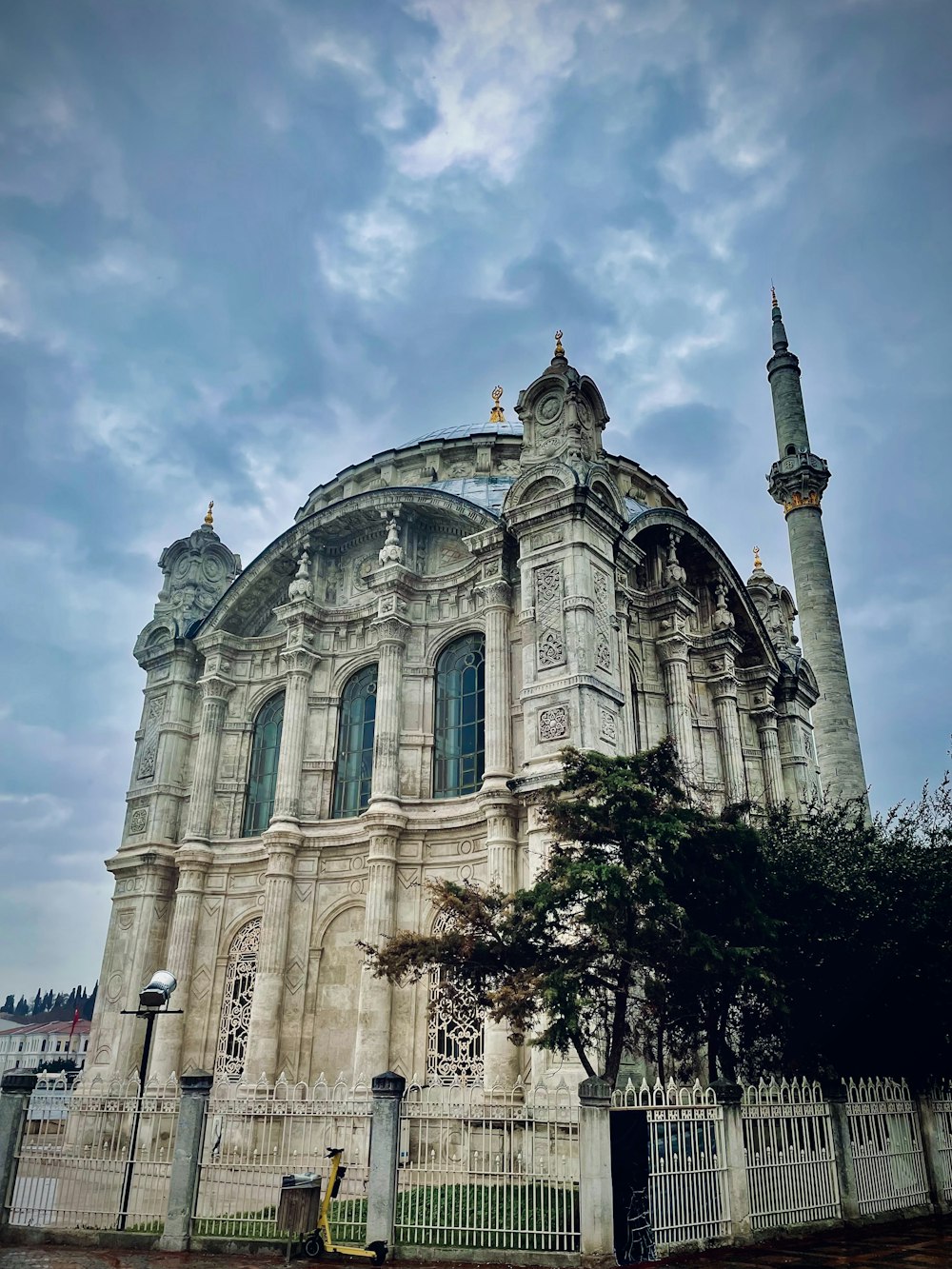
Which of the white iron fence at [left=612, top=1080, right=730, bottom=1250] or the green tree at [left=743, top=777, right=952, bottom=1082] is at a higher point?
the green tree at [left=743, top=777, right=952, bottom=1082]

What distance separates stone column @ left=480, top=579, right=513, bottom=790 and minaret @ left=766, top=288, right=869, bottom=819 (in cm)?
1474

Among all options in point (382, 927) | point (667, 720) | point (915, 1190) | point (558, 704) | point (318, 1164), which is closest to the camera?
point (915, 1190)

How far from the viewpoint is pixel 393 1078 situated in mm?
10617

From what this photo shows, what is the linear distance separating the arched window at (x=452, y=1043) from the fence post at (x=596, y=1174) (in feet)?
23.5

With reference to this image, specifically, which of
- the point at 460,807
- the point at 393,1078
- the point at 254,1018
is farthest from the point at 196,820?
the point at 393,1078

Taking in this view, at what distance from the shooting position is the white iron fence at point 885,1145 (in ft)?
41.9

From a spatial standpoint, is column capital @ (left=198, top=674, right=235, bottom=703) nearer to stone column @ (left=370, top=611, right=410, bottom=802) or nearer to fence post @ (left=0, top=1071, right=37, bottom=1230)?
stone column @ (left=370, top=611, right=410, bottom=802)

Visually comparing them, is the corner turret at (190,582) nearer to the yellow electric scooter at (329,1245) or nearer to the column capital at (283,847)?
the column capital at (283,847)

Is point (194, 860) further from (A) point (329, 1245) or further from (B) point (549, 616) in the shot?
(A) point (329, 1245)

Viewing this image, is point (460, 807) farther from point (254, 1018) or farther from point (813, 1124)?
point (813, 1124)

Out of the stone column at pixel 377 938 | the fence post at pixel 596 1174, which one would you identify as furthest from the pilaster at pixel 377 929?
the fence post at pixel 596 1174

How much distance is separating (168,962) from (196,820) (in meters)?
3.11

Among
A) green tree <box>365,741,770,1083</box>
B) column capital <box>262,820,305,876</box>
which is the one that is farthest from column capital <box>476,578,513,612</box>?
green tree <box>365,741,770,1083</box>

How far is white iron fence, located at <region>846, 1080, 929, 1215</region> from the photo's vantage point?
41.9 ft
